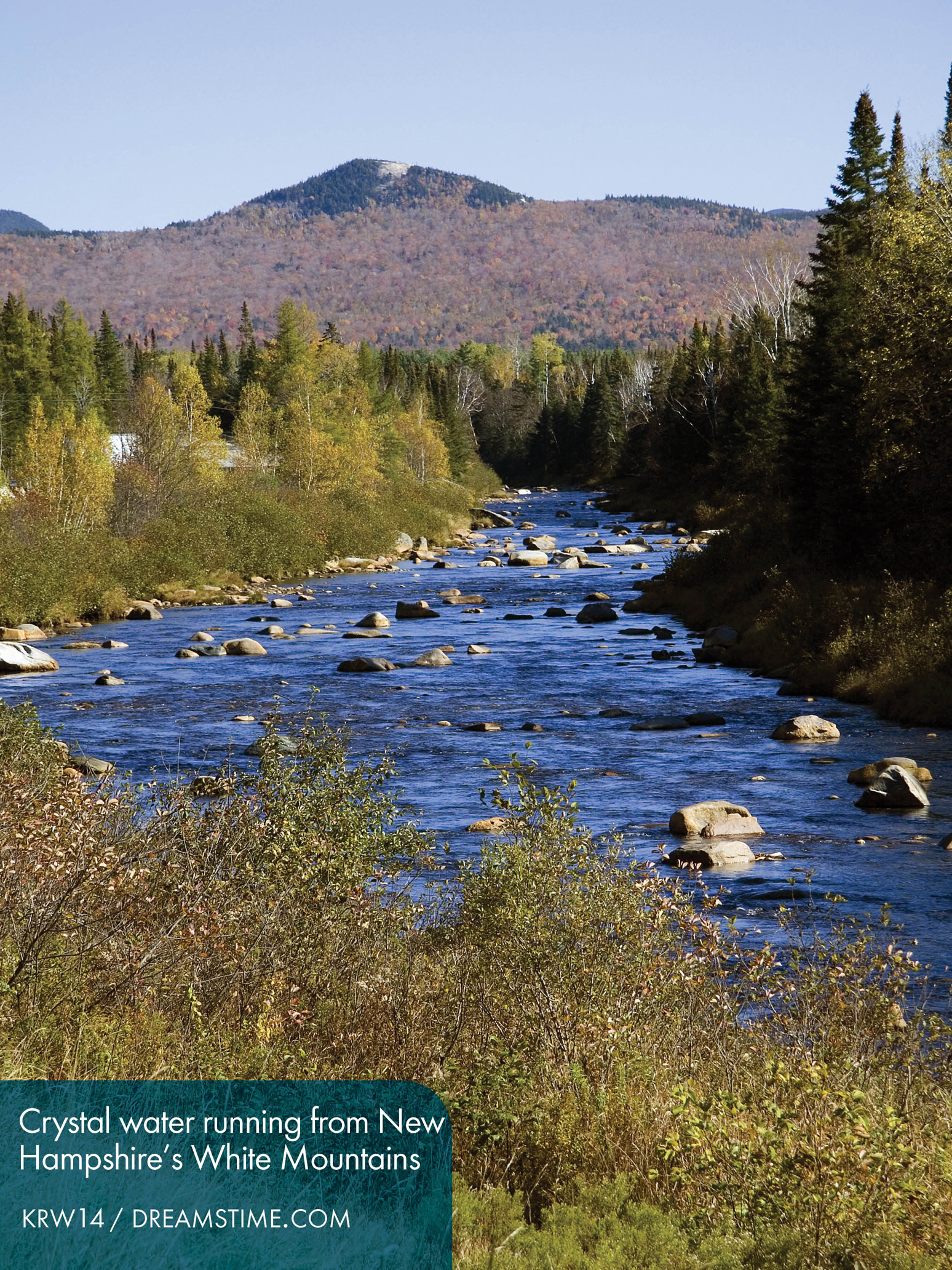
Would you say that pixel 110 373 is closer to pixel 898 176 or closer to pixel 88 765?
pixel 898 176

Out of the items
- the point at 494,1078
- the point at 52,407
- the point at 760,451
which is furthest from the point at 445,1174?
the point at 52,407

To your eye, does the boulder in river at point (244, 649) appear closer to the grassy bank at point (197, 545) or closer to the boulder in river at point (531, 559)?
the grassy bank at point (197, 545)

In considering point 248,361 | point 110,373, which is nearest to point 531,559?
point 248,361

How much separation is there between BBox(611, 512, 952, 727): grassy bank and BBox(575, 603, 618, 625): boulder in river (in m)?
2.09

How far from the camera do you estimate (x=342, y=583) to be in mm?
47000

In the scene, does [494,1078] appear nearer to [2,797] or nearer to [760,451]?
[2,797]

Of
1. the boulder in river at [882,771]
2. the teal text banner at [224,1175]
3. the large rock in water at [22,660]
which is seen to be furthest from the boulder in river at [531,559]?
the teal text banner at [224,1175]

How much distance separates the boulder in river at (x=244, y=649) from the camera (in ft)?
95.9

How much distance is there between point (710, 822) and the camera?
14.5 metres

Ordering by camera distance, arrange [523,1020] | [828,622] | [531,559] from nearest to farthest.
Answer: [523,1020], [828,622], [531,559]

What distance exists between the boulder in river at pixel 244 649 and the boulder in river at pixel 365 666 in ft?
9.16

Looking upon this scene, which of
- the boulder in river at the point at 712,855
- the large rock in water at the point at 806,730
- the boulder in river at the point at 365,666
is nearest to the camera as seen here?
the boulder in river at the point at 712,855

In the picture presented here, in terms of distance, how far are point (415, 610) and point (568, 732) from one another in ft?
52.5

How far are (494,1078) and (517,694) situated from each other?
18.2 metres
